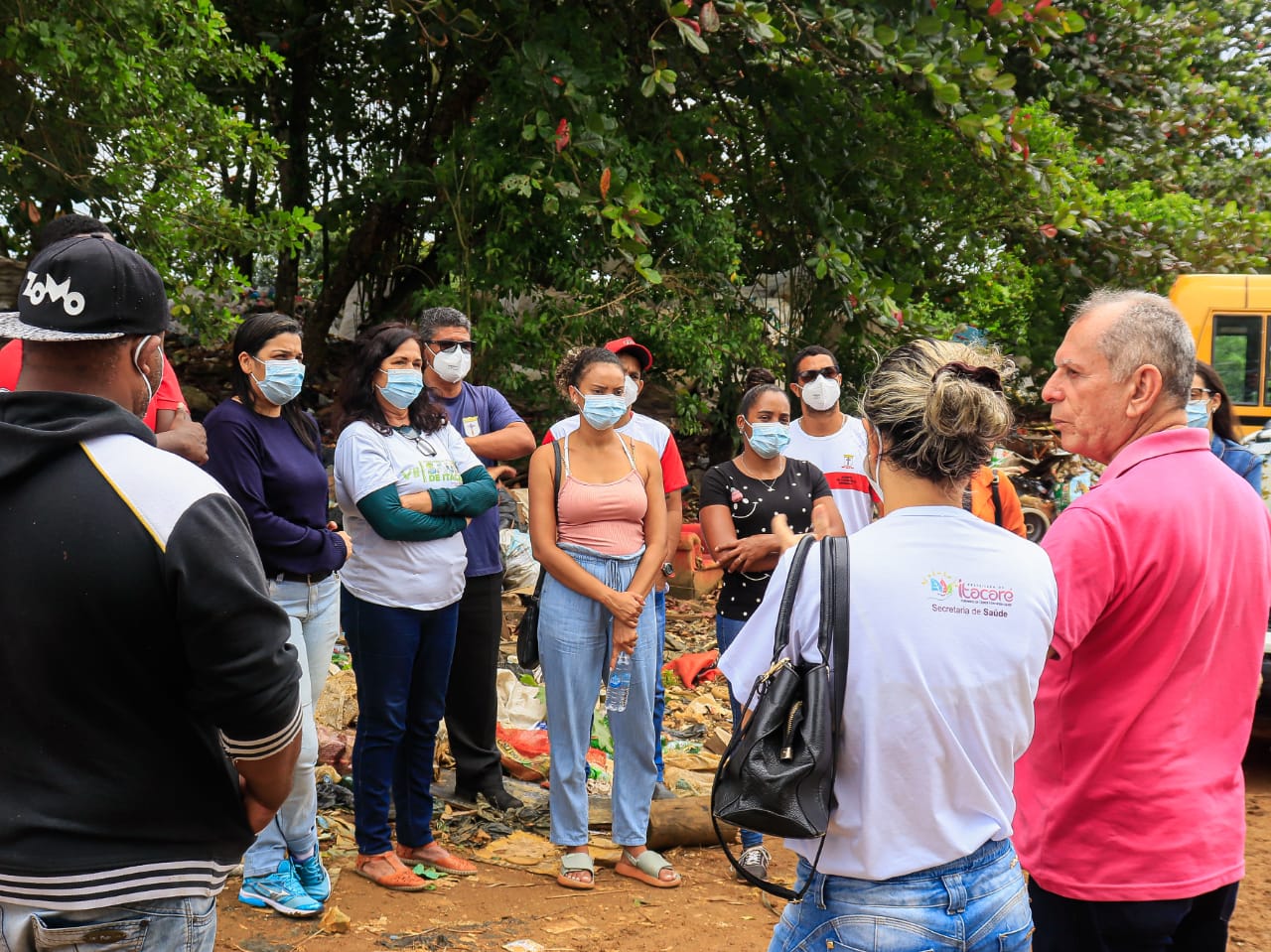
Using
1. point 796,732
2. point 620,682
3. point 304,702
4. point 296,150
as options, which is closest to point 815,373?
point 620,682

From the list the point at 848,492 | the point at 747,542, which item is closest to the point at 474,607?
the point at 747,542

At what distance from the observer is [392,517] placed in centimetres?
462

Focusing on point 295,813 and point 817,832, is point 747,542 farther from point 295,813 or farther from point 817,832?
point 817,832

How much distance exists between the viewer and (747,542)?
5.20 m

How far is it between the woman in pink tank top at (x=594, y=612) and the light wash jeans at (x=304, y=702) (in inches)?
36.8

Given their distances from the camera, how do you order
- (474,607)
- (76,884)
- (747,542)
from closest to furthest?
(76,884) < (747,542) < (474,607)

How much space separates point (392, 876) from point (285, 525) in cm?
158

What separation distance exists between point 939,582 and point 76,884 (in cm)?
165

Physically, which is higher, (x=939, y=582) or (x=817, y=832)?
(x=939, y=582)

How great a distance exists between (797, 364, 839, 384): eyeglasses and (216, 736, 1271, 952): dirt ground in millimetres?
2441

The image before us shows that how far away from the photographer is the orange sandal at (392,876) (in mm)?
4785

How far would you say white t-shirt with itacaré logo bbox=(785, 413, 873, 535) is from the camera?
19.4ft

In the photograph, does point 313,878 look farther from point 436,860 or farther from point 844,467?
point 844,467

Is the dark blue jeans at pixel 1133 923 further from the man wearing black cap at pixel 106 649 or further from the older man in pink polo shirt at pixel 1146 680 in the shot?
the man wearing black cap at pixel 106 649
